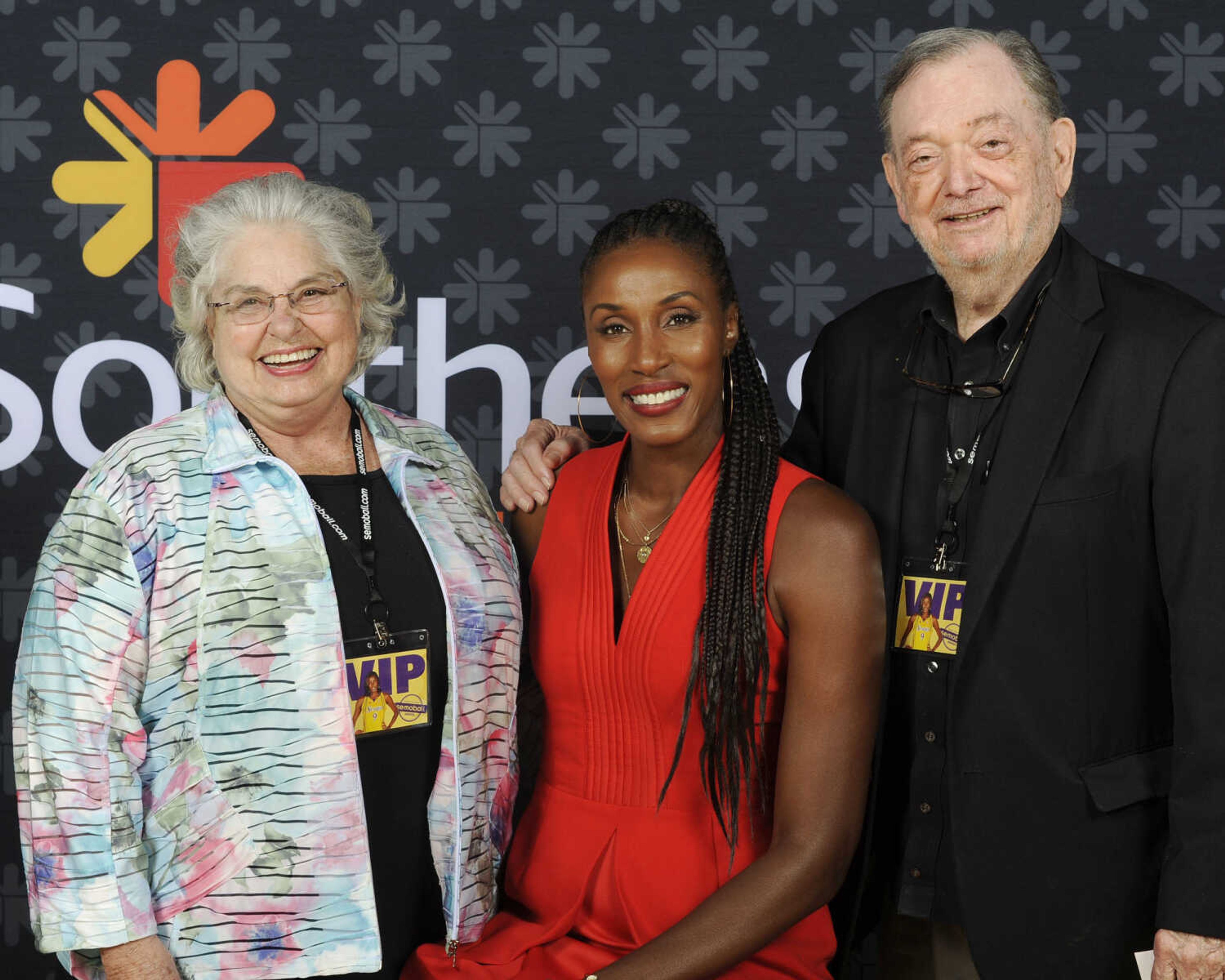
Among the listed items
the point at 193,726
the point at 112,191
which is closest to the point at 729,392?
the point at 193,726

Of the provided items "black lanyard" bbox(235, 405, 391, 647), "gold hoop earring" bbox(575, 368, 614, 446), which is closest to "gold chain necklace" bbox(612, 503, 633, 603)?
"gold hoop earring" bbox(575, 368, 614, 446)

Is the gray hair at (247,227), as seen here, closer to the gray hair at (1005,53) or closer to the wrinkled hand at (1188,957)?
the gray hair at (1005,53)

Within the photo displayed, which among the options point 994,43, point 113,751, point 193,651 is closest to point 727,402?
point 994,43

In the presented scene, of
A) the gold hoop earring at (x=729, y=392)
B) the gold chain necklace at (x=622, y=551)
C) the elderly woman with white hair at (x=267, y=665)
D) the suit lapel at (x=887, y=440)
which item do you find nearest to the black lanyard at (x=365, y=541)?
the elderly woman with white hair at (x=267, y=665)

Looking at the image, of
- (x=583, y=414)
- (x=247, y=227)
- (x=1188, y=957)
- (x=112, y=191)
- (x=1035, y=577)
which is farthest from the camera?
(x=583, y=414)

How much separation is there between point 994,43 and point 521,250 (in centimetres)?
130

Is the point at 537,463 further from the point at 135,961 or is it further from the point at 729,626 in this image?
the point at 135,961

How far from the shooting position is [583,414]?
3078 mm

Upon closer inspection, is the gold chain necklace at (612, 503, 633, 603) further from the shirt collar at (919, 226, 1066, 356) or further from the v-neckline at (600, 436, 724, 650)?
the shirt collar at (919, 226, 1066, 356)

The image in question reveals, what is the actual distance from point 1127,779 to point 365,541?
3.87ft

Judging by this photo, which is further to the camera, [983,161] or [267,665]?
[983,161]

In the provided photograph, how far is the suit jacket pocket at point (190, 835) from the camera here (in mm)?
1774

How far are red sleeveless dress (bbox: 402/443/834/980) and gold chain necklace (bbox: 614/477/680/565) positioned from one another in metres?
0.05

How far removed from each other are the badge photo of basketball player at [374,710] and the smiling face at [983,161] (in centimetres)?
Result: 108
